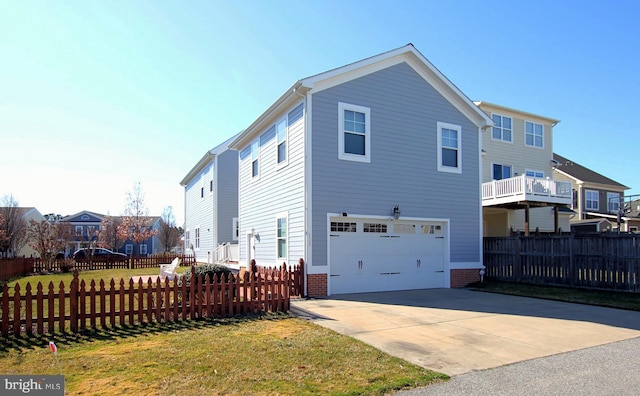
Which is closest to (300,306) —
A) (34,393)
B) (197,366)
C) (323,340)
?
(323,340)

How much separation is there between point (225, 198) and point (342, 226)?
1320 centimetres

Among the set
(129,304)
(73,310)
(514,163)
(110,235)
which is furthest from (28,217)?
(514,163)

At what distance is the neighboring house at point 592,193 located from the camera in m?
36.9

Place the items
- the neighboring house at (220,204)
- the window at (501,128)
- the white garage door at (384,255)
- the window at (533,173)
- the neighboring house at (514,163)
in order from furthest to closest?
the window at (533,173), the window at (501,128), the neighboring house at (220,204), the neighboring house at (514,163), the white garage door at (384,255)

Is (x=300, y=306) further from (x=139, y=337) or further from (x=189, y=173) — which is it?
(x=189, y=173)

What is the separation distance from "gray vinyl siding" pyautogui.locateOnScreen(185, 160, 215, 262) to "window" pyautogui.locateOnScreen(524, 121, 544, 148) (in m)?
20.3

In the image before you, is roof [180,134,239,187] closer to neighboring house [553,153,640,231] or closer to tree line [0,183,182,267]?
tree line [0,183,182,267]

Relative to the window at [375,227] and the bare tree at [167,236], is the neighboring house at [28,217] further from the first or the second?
the window at [375,227]

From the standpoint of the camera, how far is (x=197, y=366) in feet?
19.3

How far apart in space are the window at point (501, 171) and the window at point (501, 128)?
1.73 m

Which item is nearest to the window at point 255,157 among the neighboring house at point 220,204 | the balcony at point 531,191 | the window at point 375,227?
the neighboring house at point 220,204

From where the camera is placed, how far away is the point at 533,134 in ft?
94.8

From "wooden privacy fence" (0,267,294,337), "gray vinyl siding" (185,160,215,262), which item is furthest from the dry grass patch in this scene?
"gray vinyl siding" (185,160,215,262)

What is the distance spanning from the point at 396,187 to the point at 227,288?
7.42m
